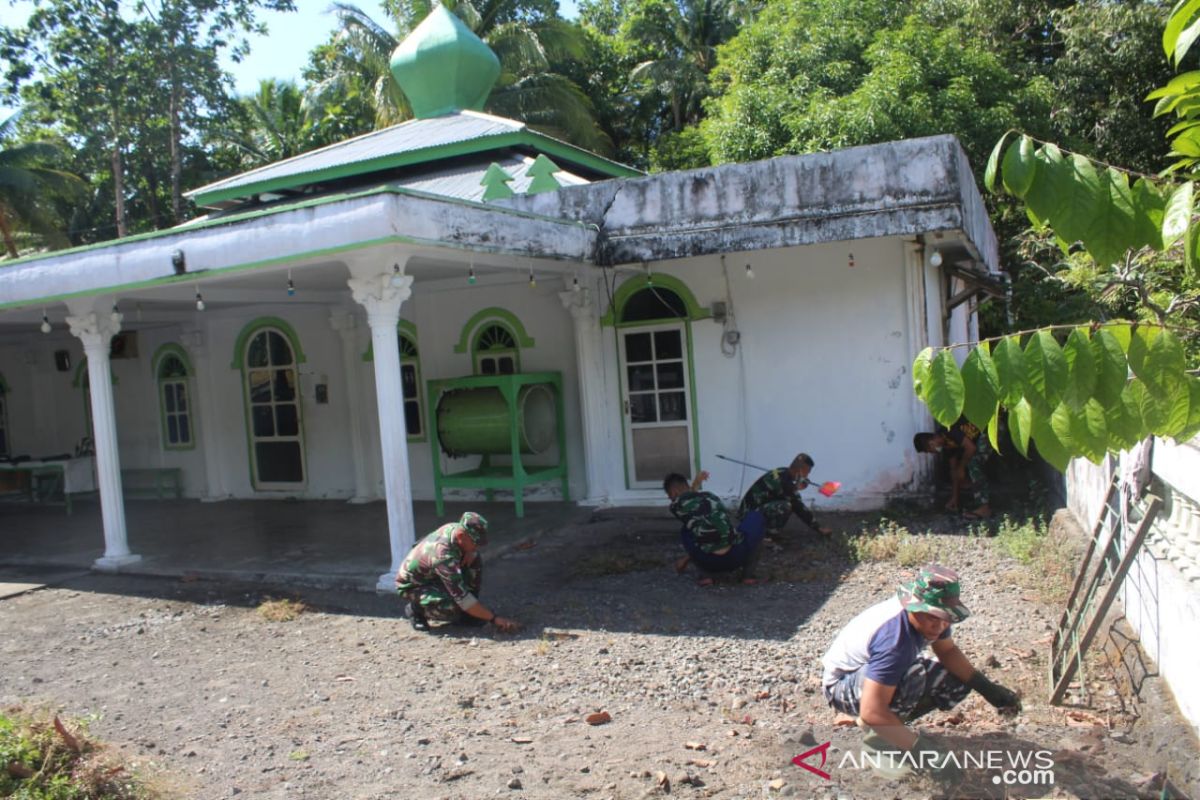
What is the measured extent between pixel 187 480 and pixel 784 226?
971 cm

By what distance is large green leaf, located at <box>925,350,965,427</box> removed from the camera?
1951mm

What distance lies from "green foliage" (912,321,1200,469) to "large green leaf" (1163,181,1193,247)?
0.64 feet

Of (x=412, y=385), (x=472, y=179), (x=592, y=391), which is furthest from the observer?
(x=472, y=179)

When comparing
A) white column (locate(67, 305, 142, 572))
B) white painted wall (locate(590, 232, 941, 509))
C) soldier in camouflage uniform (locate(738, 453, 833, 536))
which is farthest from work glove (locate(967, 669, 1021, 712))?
white column (locate(67, 305, 142, 572))

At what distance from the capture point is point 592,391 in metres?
10.1

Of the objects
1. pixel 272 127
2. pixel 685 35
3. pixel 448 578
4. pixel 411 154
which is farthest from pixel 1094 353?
pixel 272 127

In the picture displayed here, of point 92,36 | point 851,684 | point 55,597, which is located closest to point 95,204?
point 92,36

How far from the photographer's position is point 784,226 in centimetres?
862

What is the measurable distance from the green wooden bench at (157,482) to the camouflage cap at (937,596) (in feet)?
40.5

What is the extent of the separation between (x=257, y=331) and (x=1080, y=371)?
39.8 ft

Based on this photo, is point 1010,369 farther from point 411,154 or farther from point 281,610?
point 411,154

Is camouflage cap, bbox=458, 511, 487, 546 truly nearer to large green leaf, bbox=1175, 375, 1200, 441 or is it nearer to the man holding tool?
the man holding tool

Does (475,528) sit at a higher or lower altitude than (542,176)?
lower

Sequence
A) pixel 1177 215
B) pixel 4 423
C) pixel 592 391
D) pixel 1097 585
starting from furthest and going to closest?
1. pixel 4 423
2. pixel 592 391
3. pixel 1097 585
4. pixel 1177 215
